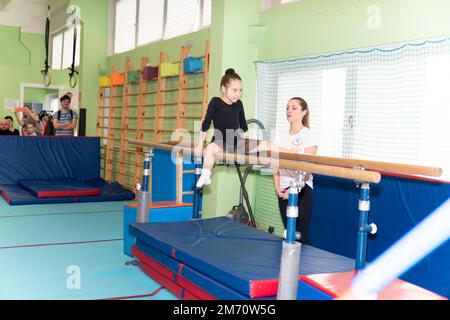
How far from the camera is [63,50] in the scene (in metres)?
14.5

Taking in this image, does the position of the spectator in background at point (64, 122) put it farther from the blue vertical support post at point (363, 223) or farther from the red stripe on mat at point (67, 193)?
the blue vertical support post at point (363, 223)

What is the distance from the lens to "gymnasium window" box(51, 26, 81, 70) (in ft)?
46.0

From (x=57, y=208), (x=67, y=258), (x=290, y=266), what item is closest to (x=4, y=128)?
(x=57, y=208)

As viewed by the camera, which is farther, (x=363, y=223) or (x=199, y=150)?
(x=199, y=150)

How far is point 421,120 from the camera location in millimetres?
4379

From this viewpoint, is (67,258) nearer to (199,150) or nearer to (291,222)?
(199,150)

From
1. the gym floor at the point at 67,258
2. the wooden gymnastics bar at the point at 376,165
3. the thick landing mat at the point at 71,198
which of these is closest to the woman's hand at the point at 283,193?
the wooden gymnastics bar at the point at 376,165

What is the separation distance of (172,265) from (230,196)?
2.89 m

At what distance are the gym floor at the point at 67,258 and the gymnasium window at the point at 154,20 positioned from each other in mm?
Result: 3100

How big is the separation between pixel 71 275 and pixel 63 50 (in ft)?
38.0

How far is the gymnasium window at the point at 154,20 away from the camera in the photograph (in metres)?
7.69
